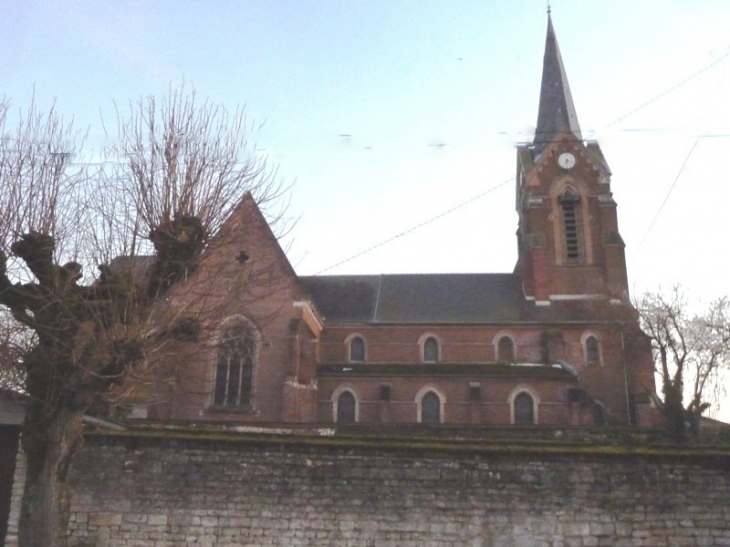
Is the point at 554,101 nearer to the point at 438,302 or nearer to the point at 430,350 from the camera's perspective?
the point at 438,302

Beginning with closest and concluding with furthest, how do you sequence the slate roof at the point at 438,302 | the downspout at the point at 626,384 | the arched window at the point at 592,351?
1. the downspout at the point at 626,384
2. the arched window at the point at 592,351
3. the slate roof at the point at 438,302

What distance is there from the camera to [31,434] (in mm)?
10898

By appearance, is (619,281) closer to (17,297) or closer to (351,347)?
(351,347)

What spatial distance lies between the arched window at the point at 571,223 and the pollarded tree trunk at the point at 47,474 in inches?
1141

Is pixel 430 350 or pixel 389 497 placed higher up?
pixel 430 350

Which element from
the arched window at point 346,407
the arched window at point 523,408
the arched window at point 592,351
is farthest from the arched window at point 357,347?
the arched window at point 592,351

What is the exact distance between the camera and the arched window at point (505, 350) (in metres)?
33.0

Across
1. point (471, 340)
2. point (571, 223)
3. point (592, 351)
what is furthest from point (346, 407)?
point (571, 223)

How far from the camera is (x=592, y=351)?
32.6 metres

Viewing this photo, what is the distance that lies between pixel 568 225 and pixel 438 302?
8.12 m

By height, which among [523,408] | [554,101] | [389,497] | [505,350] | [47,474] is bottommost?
[389,497]

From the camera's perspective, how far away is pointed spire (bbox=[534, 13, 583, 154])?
39094 millimetres

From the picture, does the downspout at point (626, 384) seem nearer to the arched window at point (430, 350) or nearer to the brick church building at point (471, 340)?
the brick church building at point (471, 340)

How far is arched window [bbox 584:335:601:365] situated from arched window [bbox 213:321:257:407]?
1566cm
